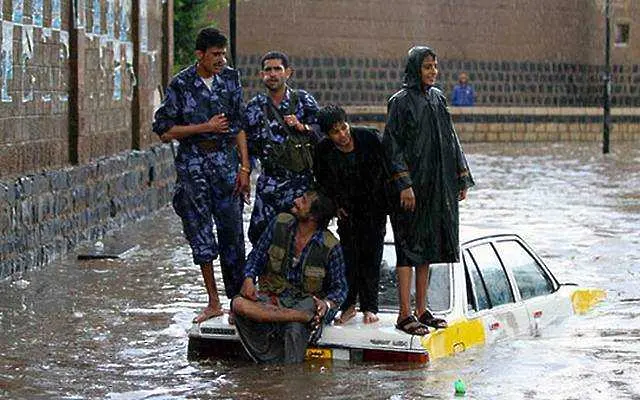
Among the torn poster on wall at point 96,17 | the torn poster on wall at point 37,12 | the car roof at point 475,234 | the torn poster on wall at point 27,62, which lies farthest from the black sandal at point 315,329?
the torn poster on wall at point 96,17

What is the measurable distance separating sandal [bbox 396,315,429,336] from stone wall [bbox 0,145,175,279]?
18.2ft

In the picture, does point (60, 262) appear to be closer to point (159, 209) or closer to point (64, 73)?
point (64, 73)

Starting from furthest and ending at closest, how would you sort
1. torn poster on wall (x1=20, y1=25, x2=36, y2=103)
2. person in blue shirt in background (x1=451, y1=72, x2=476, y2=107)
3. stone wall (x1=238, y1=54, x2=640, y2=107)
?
person in blue shirt in background (x1=451, y1=72, x2=476, y2=107) < stone wall (x1=238, y1=54, x2=640, y2=107) < torn poster on wall (x1=20, y1=25, x2=36, y2=103)

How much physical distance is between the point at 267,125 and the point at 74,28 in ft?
25.6

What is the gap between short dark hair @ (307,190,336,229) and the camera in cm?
1095

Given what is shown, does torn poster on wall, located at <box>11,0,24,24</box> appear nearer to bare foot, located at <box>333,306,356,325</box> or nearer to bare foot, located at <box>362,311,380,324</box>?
bare foot, located at <box>333,306,356,325</box>

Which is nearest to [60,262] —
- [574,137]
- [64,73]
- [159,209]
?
[64,73]

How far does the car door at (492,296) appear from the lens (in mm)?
11305

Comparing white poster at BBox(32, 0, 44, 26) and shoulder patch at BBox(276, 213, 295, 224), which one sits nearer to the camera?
shoulder patch at BBox(276, 213, 295, 224)

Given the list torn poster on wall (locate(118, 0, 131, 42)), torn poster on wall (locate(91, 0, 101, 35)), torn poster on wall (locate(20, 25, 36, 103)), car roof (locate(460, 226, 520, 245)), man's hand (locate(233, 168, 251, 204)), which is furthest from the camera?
torn poster on wall (locate(118, 0, 131, 42))

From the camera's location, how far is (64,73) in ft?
61.3

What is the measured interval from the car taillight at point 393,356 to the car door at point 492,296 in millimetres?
818

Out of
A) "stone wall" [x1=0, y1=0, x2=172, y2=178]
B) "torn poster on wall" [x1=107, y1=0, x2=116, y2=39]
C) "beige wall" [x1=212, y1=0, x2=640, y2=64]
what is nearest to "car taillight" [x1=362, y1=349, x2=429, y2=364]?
"stone wall" [x1=0, y1=0, x2=172, y2=178]

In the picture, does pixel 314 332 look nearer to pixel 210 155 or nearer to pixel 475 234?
pixel 475 234
